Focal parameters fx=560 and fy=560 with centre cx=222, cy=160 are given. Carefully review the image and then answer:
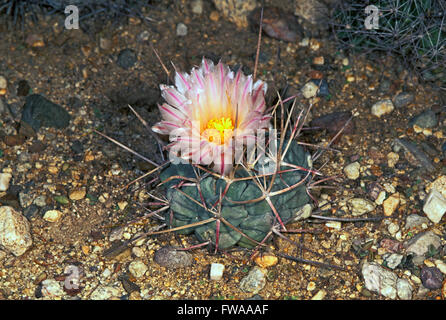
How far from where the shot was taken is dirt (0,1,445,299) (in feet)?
7.20

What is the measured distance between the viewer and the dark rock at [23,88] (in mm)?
2803

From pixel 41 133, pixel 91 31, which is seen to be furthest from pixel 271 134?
pixel 91 31

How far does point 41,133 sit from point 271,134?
4.02 feet

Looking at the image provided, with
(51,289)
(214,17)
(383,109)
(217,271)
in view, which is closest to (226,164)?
(217,271)

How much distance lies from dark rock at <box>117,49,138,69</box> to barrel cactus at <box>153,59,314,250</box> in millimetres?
924

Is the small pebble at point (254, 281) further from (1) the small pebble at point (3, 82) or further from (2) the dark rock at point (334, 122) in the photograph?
(1) the small pebble at point (3, 82)

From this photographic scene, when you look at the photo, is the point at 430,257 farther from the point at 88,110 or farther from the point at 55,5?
the point at 55,5

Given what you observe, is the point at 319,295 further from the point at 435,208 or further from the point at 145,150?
the point at 145,150

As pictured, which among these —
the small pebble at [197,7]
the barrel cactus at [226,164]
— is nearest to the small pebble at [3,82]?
the small pebble at [197,7]

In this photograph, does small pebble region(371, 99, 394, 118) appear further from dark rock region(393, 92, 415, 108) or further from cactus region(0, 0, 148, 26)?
cactus region(0, 0, 148, 26)

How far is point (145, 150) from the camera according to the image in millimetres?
2613

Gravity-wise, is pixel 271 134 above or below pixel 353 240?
above

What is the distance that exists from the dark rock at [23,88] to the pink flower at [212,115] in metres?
1.14

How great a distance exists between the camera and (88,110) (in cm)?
277
